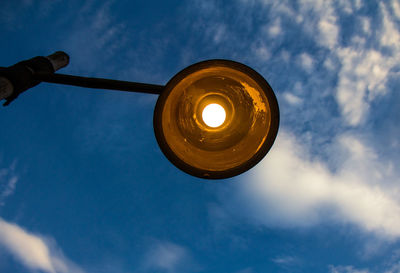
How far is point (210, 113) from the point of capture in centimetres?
206

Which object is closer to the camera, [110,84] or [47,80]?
Answer: [110,84]

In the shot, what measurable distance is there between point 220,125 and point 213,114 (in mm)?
A: 136

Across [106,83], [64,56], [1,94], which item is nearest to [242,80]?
[106,83]

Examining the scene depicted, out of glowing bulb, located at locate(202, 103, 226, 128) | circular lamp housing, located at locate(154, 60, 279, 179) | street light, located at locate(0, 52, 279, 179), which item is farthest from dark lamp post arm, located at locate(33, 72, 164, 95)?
glowing bulb, located at locate(202, 103, 226, 128)

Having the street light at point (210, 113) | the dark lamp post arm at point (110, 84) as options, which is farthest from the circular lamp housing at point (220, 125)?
the dark lamp post arm at point (110, 84)

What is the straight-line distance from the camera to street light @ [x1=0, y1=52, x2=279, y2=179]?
6.05ft

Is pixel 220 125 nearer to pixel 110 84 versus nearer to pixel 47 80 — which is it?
pixel 110 84

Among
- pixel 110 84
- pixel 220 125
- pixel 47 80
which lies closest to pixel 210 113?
pixel 220 125

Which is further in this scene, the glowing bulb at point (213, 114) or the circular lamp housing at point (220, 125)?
the glowing bulb at point (213, 114)

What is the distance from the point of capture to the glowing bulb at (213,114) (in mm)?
2061

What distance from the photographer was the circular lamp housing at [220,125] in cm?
184

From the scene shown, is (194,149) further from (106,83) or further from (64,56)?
(64,56)

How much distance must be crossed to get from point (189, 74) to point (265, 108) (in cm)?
66

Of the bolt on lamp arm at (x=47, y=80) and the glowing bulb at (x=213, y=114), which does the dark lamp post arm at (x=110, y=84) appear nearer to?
the bolt on lamp arm at (x=47, y=80)
